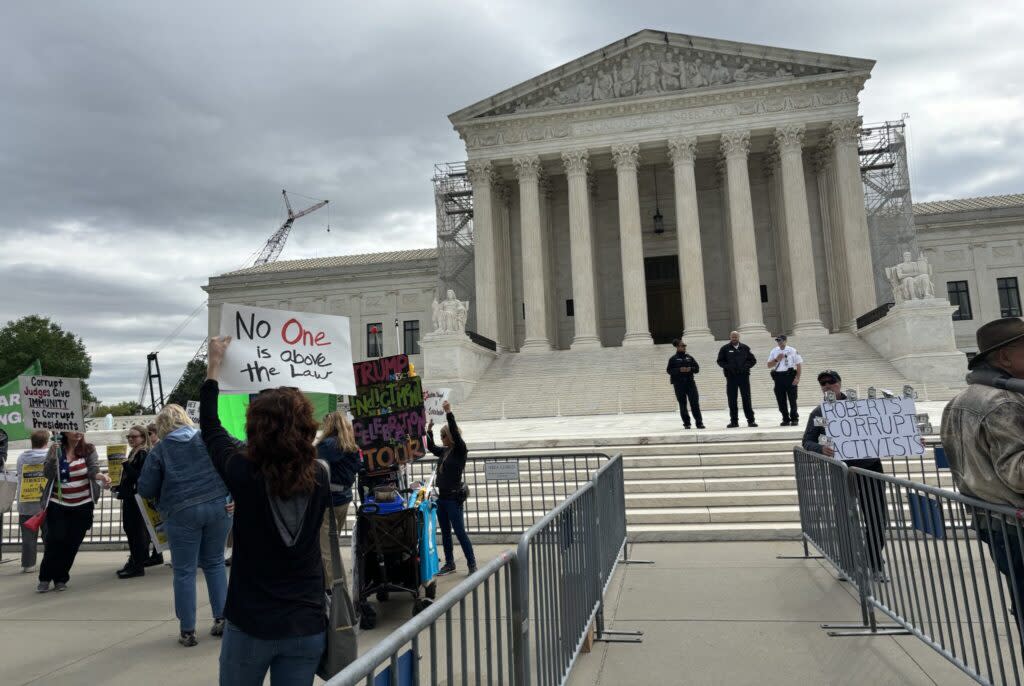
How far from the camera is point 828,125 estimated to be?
3158 centimetres

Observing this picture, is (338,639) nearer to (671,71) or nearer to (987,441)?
(987,441)

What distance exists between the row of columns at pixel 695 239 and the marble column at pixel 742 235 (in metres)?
0.05

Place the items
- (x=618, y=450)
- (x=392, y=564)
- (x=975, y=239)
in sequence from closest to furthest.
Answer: (x=392, y=564), (x=618, y=450), (x=975, y=239)

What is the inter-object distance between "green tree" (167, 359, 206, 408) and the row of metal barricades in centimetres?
5977

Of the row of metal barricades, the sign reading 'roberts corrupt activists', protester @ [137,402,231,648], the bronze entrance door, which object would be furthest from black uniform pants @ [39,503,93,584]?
the bronze entrance door

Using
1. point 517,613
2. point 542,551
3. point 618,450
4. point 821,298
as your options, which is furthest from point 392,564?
point 821,298

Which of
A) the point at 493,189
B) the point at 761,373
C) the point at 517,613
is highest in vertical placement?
the point at 493,189

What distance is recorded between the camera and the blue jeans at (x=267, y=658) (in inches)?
107

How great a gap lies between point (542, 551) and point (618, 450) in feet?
26.2

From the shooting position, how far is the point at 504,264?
36812 millimetres

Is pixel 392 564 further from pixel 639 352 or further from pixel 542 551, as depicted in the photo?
pixel 639 352

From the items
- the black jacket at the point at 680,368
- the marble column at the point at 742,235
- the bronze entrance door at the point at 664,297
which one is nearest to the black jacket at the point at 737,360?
the black jacket at the point at 680,368

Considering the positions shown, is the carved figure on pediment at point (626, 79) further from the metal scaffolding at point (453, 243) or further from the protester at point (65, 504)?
the protester at point (65, 504)

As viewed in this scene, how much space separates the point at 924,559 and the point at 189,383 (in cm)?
6549
